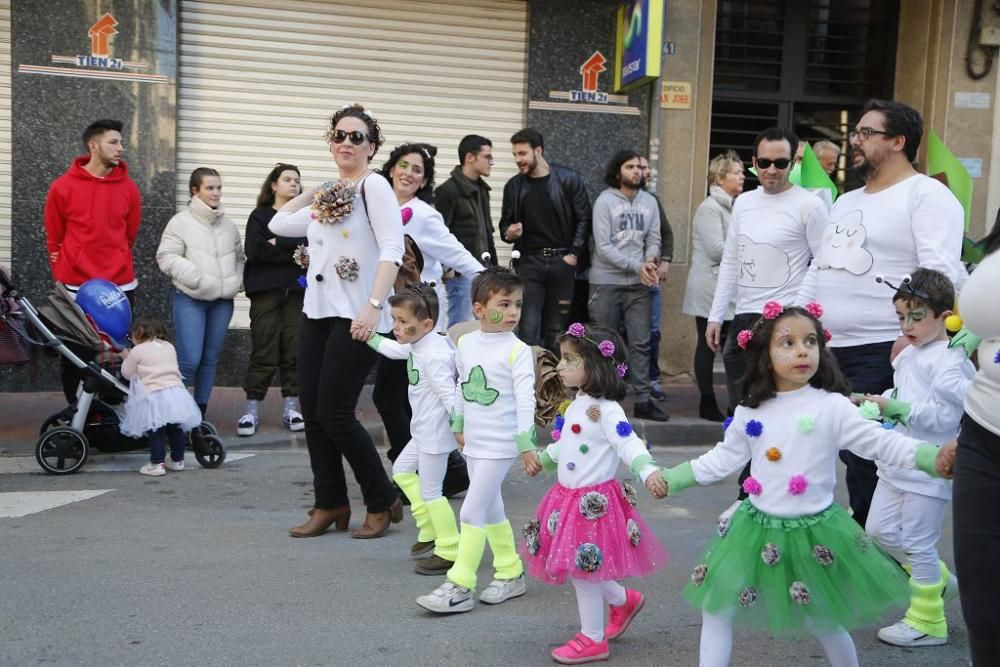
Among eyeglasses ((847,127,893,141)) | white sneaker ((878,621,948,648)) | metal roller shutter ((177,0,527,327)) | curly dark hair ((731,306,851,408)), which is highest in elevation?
metal roller shutter ((177,0,527,327))

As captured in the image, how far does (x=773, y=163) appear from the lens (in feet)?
19.5

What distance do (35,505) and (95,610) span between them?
6.70ft

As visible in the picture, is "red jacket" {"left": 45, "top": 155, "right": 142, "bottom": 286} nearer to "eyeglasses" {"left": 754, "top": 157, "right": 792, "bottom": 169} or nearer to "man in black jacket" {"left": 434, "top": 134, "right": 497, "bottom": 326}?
"man in black jacket" {"left": 434, "top": 134, "right": 497, "bottom": 326}

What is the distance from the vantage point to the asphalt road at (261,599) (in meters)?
4.30

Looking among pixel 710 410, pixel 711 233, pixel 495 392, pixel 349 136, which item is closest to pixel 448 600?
pixel 495 392

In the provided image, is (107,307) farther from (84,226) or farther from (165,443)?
(84,226)

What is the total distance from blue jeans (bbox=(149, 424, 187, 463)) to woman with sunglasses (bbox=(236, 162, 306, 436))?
3.94 ft

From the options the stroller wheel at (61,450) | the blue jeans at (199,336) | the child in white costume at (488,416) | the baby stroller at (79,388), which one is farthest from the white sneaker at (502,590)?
the blue jeans at (199,336)

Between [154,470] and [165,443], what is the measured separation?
192 millimetres

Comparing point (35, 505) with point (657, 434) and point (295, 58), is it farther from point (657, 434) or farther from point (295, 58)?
point (295, 58)

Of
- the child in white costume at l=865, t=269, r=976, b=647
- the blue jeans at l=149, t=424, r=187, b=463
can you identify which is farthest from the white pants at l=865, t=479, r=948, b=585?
the blue jeans at l=149, t=424, r=187, b=463

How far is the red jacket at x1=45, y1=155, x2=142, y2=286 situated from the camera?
8.52m

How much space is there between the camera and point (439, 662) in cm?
420

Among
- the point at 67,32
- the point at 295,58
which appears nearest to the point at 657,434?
the point at 295,58
